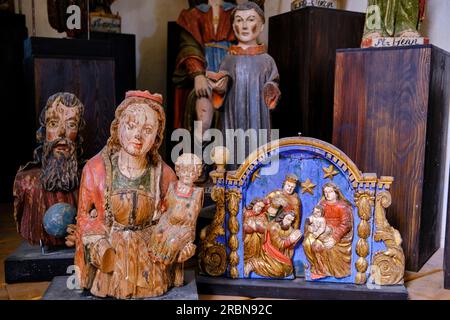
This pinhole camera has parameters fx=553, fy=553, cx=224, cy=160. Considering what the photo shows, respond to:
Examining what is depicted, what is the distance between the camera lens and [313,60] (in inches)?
125

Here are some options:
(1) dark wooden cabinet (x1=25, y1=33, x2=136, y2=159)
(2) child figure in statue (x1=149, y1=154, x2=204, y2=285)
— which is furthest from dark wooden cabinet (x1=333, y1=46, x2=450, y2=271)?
(1) dark wooden cabinet (x1=25, y1=33, x2=136, y2=159)

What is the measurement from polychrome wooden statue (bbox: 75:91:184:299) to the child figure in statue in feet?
0.11

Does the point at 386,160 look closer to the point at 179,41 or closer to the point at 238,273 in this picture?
the point at 238,273

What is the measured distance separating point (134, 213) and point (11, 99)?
2278 mm

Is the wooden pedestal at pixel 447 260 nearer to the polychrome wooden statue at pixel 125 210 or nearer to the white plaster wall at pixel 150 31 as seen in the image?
the polychrome wooden statue at pixel 125 210

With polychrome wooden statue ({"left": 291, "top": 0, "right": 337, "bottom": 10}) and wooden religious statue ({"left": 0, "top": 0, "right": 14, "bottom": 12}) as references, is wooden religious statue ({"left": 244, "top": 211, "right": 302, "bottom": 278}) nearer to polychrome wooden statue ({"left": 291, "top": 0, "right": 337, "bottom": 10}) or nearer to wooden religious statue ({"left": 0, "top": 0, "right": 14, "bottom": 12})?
polychrome wooden statue ({"left": 291, "top": 0, "right": 337, "bottom": 10})

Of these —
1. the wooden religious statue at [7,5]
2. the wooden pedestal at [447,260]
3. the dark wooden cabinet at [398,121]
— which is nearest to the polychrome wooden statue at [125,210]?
the dark wooden cabinet at [398,121]

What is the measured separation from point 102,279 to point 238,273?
0.58 m

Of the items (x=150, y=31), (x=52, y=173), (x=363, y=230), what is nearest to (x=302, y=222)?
(x=363, y=230)

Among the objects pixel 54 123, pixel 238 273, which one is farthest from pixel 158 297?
pixel 54 123

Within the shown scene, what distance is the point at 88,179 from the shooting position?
6.87ft

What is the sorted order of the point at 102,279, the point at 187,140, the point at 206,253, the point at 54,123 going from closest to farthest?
the point at 102,279 → the point at 206,253 → the point at 54,123 → the point at 187,140

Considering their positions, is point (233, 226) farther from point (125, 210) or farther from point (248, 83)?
point (248, 83)

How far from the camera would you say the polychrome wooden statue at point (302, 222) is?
224 cm
